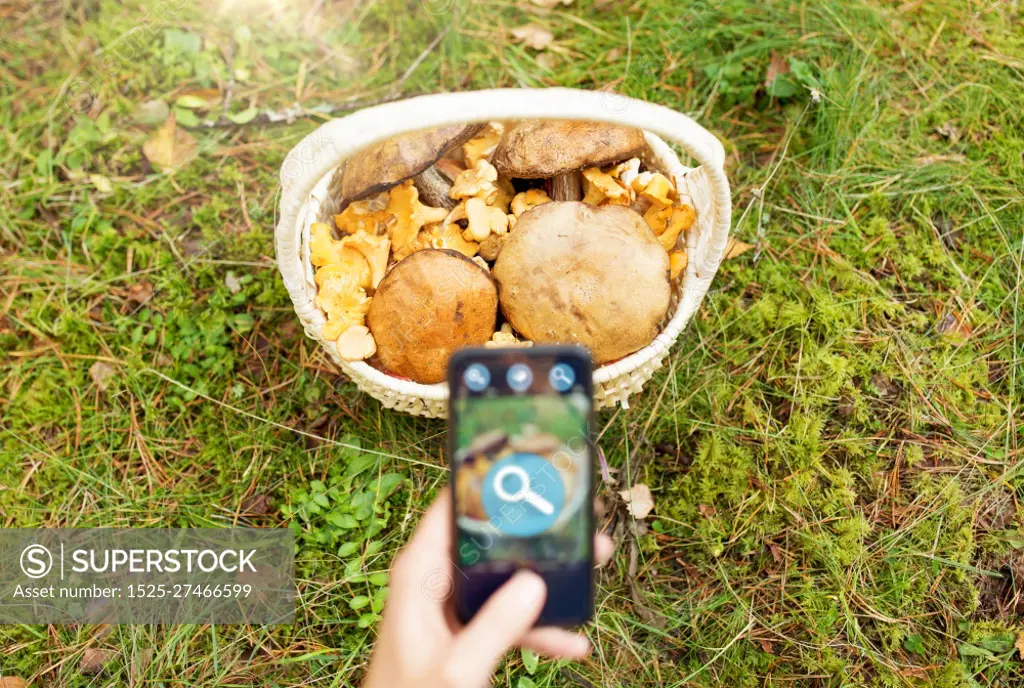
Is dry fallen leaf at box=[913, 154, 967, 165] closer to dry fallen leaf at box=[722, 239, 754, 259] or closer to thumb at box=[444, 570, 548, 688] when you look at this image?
dry fallen leaf at box=[722, 239, 754, 259]

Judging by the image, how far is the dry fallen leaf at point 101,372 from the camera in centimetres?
336

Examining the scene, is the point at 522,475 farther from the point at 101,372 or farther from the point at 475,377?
the point at 101,372

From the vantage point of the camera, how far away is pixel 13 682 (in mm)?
2957

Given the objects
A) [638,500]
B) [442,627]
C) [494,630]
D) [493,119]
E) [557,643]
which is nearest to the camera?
[494,630]

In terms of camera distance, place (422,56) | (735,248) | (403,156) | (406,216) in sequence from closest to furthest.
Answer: (403,156) → (406,216) → (735,248) → (422,56)

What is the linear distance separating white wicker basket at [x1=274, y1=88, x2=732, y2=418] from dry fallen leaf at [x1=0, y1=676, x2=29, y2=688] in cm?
191

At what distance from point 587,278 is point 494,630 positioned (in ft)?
4.46

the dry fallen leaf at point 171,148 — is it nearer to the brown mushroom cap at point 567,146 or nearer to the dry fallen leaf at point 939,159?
the brown mushroom cap at point 567,146

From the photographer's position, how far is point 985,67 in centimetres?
364

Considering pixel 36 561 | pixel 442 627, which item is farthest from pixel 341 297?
pixel 36 561

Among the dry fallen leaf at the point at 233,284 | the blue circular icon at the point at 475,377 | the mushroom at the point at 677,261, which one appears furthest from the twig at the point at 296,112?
the blue circular icon at the point at 475,377

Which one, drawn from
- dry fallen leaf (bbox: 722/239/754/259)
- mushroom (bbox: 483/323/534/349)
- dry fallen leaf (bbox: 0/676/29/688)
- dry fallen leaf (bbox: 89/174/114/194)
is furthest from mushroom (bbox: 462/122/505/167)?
dry fallen leaf (bbox: 0/676/29/688)

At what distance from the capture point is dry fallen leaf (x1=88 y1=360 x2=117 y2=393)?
11.0ft

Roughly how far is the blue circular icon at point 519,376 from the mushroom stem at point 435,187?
1.43 m
